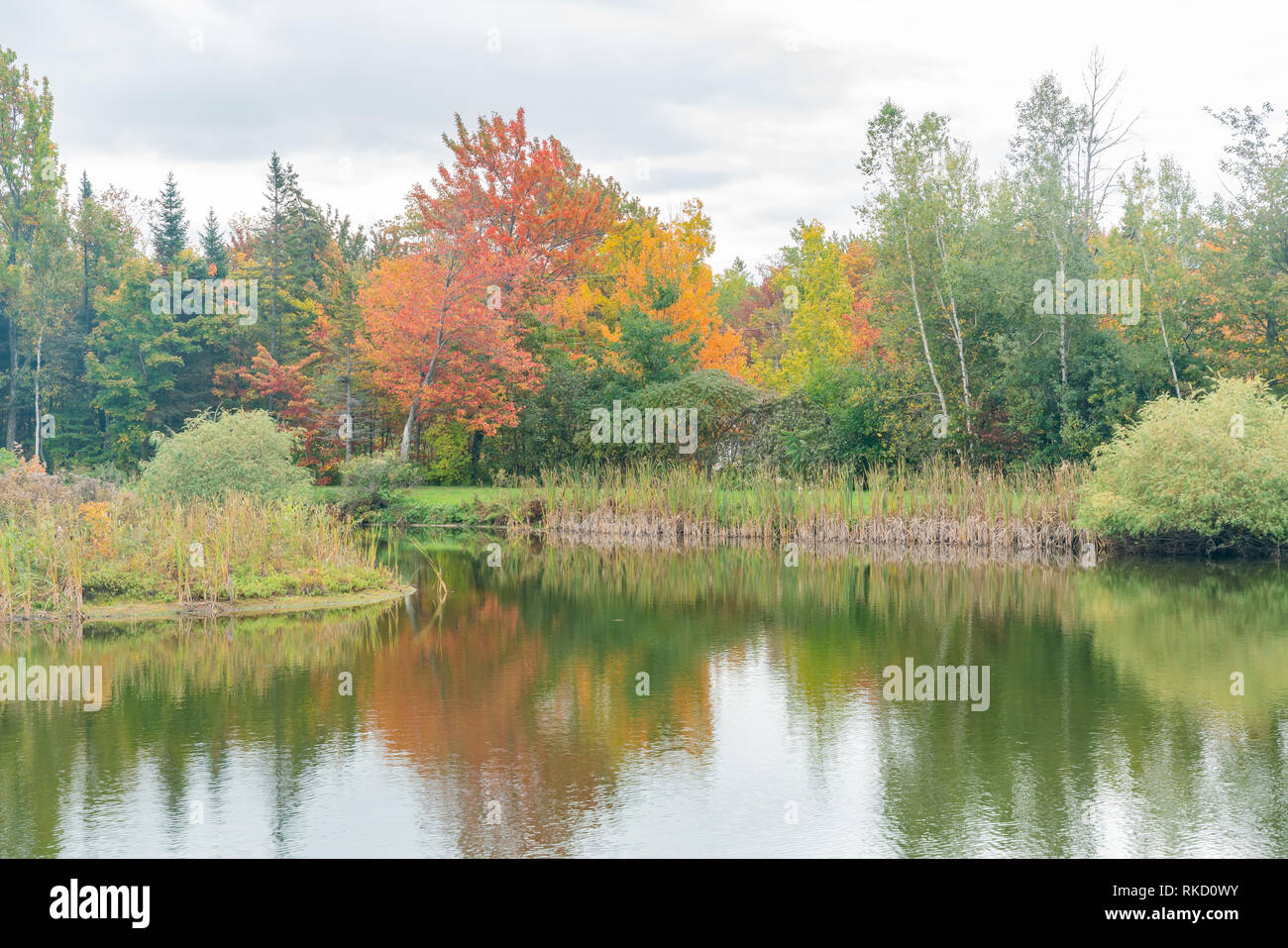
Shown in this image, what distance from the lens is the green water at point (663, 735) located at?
6.21m

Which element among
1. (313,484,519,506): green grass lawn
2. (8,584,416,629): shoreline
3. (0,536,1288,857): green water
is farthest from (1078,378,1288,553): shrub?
(313,484,519,506): green grass lawn

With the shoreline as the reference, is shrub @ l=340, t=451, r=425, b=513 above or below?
above

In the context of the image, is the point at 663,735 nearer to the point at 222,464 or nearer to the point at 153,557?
the point at 153,557

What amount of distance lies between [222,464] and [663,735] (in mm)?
14882

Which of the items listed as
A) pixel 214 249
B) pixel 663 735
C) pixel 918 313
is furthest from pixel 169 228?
pixel 663 735

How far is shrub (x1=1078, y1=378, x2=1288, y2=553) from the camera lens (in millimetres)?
19250

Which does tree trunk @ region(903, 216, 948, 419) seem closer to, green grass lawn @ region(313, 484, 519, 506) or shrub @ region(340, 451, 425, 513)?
A: green grass lawn @ region(313, 484, 519, 506)

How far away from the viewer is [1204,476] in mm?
19469

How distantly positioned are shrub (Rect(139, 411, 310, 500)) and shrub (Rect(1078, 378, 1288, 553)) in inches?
599

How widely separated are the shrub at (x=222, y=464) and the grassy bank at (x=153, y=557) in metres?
4.52

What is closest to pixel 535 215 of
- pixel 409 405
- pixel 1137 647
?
pixel 409 405

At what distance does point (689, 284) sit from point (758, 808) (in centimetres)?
3034

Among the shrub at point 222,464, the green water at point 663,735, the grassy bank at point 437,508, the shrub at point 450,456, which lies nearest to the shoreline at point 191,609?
the green water at point 663,735

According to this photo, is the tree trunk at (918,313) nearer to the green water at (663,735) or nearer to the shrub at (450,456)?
the shrub at (450,456)
